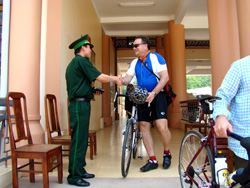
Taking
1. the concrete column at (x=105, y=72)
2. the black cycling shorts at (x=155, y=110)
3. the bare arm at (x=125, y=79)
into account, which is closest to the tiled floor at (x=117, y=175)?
the black cycling shorts at (x=155, y=110)

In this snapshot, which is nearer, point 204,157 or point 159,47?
point 204,157

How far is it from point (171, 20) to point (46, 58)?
5.79 meters

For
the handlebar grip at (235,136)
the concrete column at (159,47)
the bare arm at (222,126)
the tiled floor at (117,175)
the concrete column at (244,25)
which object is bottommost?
the tiled floor at (117,175)

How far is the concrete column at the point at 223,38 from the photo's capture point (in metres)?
3.23

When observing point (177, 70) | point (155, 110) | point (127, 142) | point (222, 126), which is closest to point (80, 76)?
point (127, 142)

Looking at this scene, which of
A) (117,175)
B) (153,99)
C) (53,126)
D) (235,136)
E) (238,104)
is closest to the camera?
(235,136)

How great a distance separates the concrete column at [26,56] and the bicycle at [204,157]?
176 centimetres

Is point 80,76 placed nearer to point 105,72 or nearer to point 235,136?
point 235,136

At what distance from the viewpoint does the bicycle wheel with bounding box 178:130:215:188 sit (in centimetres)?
136

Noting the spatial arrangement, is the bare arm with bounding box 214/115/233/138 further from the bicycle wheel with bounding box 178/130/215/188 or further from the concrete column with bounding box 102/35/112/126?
the concrete column with bounding box 102/35/112/126

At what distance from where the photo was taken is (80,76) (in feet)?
7.36

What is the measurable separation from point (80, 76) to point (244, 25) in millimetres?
1838

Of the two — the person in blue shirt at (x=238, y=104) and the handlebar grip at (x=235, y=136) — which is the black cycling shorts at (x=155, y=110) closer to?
the person in blue shirt at (x=238, y=104)

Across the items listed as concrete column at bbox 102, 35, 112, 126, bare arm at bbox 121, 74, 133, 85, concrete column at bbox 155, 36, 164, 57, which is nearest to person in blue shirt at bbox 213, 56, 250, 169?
bare arm at bbox 121, 74, 133, 85
